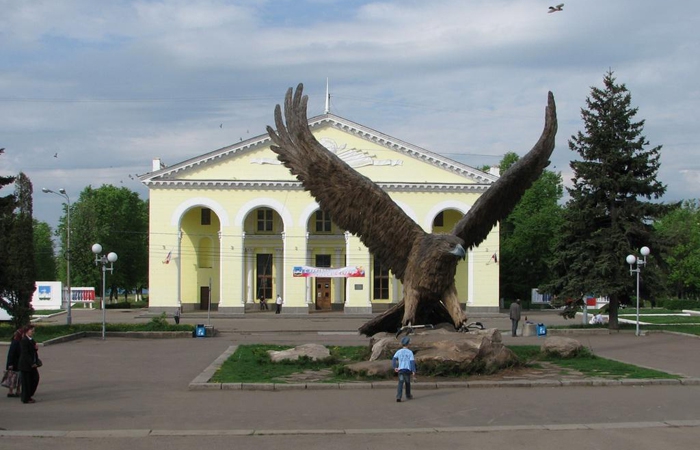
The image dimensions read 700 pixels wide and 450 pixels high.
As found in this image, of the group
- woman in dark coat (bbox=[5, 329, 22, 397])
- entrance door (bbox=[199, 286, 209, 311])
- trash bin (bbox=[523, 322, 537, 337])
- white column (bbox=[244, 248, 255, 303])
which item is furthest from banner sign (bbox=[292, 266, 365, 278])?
woman in dark coat (bbox=[5, 329, 22, 397])

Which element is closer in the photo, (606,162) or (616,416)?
(616,416)

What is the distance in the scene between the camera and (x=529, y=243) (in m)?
60.3

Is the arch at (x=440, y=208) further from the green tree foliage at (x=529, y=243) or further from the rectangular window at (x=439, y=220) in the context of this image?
the green tree foliage at (x=529, y=243)

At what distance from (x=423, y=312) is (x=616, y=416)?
20.0 feet

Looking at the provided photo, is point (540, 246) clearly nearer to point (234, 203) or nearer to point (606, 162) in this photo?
point (234, 203)

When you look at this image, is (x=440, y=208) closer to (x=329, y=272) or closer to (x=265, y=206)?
(x=329, y=272)

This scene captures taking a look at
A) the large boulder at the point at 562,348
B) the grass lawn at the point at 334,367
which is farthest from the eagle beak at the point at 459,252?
the large boulder at the point at 562,348

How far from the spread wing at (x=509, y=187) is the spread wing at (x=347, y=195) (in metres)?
1.41

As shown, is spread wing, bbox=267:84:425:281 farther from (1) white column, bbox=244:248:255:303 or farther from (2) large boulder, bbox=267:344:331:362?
(1) white column, bbox=244:248:255:303

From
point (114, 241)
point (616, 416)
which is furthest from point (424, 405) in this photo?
point (114, 241)

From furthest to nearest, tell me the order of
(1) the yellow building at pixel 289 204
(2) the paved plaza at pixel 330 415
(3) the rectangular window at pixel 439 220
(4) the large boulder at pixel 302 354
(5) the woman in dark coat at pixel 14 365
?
(3) the rectangular window at pixel 439 220
(1) the yellow building at pixel 289 204
(4) the large boulder at pixel 302 354
(5) the woman in dark coat at pixel 14 365
(2) the paved plaza at pixel 330 415

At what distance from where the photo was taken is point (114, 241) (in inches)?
2697

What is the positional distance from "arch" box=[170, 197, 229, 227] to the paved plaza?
32740mm

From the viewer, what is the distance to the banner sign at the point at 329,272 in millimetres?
49594
